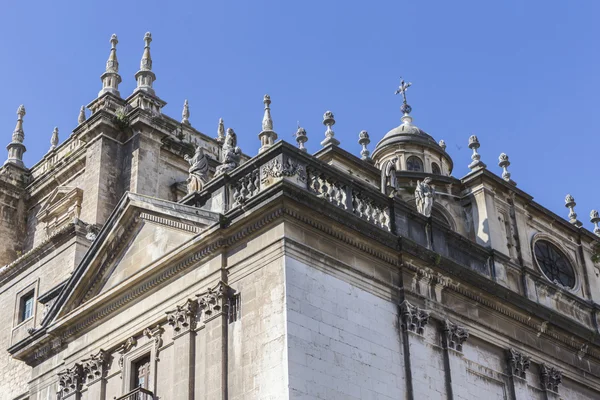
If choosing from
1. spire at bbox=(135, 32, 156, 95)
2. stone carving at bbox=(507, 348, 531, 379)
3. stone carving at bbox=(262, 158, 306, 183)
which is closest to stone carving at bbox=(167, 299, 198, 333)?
stone carving at bbox=(262, 158, 306, 183)

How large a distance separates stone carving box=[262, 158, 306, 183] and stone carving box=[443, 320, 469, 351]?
5.08 metres

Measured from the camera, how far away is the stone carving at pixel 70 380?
92.5ft

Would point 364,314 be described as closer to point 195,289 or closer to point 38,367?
point 195,289

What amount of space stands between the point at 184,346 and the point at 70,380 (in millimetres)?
4725

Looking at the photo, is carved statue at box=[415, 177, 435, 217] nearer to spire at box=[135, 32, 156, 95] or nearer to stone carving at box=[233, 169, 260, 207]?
stone carving at box=[233, 169, 260, 207]

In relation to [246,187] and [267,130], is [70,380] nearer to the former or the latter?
[246,187]

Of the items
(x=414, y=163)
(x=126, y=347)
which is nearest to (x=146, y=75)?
(x=414, y=163)

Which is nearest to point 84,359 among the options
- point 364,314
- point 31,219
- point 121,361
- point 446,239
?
point 121,361

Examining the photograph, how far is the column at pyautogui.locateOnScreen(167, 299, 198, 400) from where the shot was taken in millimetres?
24547

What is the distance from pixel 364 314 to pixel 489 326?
4.69 meters

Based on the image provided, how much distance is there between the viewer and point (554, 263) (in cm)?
3378

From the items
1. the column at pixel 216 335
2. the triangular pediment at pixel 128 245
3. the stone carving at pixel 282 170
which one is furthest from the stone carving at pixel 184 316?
the stone carving at pixel 282 170

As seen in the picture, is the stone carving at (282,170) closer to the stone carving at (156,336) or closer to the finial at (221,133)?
the stone carving at (156,336)

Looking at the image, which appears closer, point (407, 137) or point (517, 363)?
point (517, 363)
